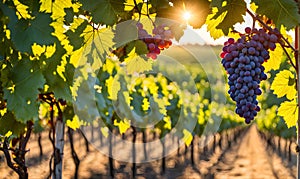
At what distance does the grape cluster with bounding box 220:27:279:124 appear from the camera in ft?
6.94

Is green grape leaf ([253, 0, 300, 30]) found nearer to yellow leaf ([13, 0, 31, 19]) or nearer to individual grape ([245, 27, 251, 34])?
individual grape ([245, 27, 251, 34])

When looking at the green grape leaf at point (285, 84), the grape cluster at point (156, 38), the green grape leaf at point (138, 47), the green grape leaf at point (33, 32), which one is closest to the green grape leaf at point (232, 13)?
the grape cluster at point (156, 38)

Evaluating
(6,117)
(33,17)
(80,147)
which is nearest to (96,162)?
(80,147)

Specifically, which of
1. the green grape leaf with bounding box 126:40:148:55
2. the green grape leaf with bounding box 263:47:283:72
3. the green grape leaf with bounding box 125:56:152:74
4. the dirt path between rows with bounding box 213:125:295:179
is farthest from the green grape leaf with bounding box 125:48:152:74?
the dirt path between rows with bounding box 213:125:295:179

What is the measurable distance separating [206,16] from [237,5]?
148mm

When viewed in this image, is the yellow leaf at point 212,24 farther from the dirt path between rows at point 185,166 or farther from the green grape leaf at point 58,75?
the dirt path between rows at point 185,166

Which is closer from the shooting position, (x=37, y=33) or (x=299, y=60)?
(x=299, y=60)

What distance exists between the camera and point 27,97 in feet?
7.88

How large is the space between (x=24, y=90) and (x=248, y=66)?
967 mm

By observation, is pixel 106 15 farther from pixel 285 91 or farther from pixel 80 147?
pixel 80 147

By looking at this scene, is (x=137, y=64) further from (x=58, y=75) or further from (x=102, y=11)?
(x=58, y=75)

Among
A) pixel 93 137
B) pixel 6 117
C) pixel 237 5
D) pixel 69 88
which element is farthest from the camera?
pixel 93 137

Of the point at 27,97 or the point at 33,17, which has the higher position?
the point at 33,17

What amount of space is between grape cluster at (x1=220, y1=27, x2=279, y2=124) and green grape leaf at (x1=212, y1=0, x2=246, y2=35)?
0.08 meters
